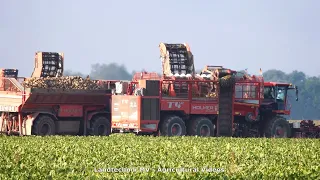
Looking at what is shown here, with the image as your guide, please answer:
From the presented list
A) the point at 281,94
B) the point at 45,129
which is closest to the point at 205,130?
the point at 281,94

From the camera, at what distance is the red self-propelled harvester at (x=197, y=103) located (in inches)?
1549

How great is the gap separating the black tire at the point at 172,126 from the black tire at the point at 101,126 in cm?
365

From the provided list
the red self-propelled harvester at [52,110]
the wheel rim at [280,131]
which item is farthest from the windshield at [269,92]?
the red self-propelled harvester at [52,110]

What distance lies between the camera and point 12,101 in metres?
39.9

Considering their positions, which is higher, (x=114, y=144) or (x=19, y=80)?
(x=19, y=80)

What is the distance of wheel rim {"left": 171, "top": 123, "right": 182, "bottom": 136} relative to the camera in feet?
130

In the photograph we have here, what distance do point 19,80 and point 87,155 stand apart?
15.6 m

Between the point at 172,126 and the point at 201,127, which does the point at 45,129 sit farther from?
the point at 201,127

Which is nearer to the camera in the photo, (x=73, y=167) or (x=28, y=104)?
(x=73, y=167)

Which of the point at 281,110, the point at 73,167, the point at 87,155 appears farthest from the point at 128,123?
the point at 73,167

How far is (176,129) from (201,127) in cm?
126

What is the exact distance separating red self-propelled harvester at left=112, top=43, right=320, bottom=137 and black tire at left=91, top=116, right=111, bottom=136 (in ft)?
4.81

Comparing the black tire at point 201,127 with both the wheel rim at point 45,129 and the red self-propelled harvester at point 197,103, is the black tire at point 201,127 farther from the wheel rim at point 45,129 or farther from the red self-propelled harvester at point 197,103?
the wheel rim at point 45,129

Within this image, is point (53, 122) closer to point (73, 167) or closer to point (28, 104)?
point (28, 104)
